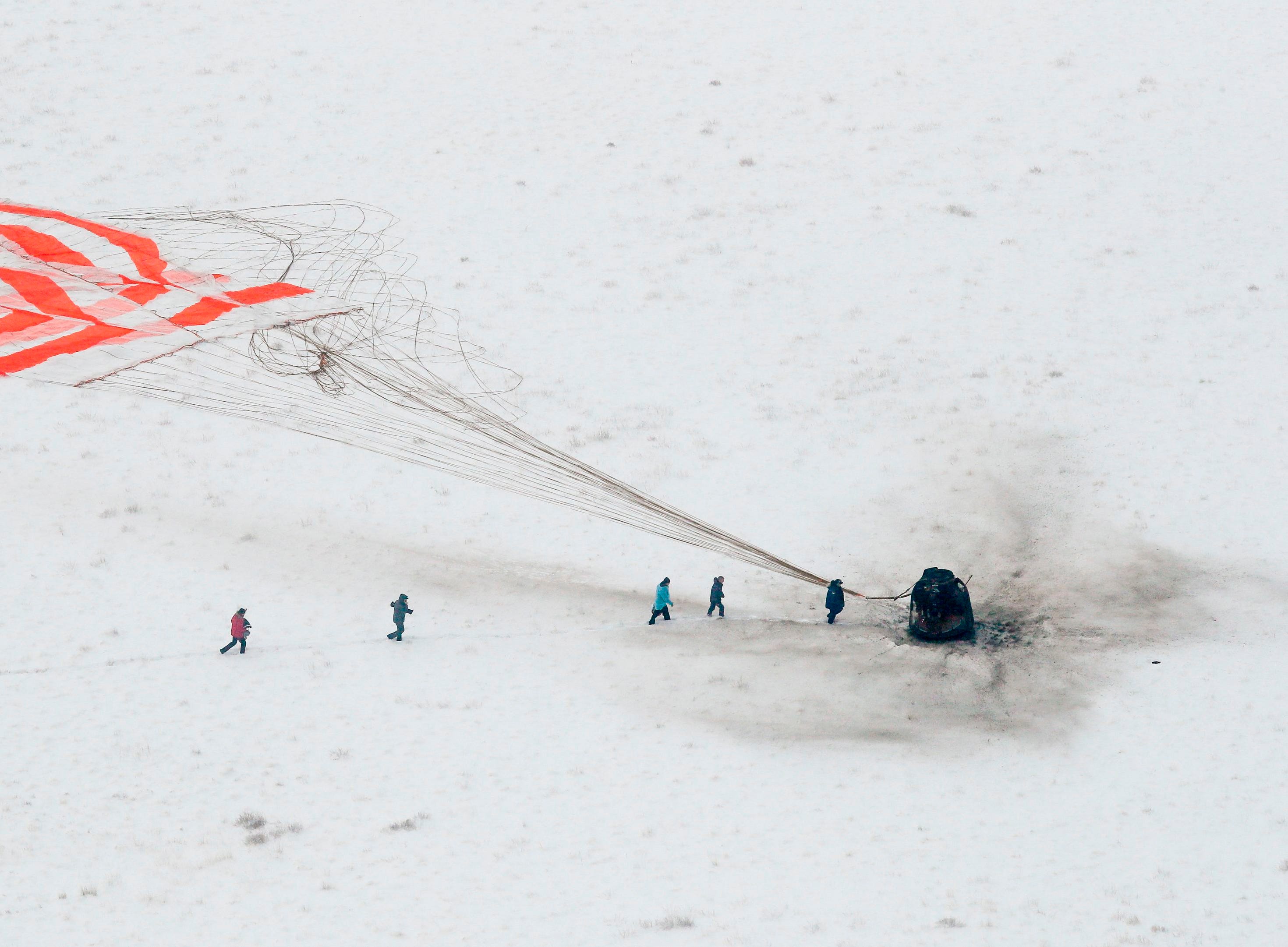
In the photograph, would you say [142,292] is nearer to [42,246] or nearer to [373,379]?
[42,246]

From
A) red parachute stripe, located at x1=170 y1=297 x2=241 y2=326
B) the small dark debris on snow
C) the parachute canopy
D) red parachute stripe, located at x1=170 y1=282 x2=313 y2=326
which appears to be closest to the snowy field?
the small dark debris on snow

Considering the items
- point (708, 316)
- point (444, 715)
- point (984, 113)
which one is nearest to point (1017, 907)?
point (444, 715)

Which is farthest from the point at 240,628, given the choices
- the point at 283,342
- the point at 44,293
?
the point at 44,293

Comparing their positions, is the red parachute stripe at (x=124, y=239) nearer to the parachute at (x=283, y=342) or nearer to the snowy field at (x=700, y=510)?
the parachute at (x=283, y=342)

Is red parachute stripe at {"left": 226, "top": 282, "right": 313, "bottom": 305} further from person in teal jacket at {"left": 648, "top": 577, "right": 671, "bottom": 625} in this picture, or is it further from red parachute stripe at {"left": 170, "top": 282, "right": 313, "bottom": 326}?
person in teal jacket at {"left": 648, "top": 577, "right": 671, "bottom": 625}

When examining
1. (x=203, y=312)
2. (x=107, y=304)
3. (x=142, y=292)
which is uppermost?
(x=142, y=292)
